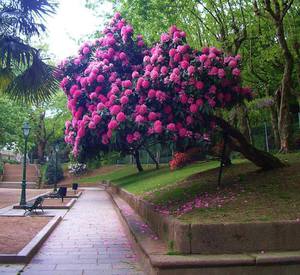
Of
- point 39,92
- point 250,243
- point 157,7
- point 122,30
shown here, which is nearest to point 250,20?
point 157,7

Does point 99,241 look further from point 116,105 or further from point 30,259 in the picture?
point 116,105

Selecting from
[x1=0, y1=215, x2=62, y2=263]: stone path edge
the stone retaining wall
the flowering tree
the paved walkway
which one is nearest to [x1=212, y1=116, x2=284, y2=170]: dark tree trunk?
the flowering tree

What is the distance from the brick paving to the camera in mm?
7730

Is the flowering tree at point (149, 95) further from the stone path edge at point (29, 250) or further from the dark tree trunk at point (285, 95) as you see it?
the dark tree trunk at point (285, 95)

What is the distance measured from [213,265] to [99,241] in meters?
4.94

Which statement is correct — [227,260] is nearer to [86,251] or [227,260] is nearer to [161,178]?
[86,251]

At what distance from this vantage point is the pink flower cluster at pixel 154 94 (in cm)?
819

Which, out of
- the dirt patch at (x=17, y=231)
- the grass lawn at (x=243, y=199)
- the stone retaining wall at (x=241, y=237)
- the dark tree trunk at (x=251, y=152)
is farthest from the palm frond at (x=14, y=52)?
the stone retaining wall at (x=241, y=237)

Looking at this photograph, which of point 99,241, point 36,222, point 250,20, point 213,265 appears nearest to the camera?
point 213,265

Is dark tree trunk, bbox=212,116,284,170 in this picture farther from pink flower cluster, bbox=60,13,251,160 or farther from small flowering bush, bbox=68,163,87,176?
small flowering bush, bbox=68,163,87,176

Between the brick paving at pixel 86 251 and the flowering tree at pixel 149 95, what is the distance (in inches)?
80.8

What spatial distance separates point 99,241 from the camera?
35.3ft

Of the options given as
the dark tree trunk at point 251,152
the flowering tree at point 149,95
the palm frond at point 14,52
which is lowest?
the dark tree trunk at point 251,152

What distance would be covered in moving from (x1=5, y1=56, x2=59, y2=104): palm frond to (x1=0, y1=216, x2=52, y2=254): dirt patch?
2.98 metres
